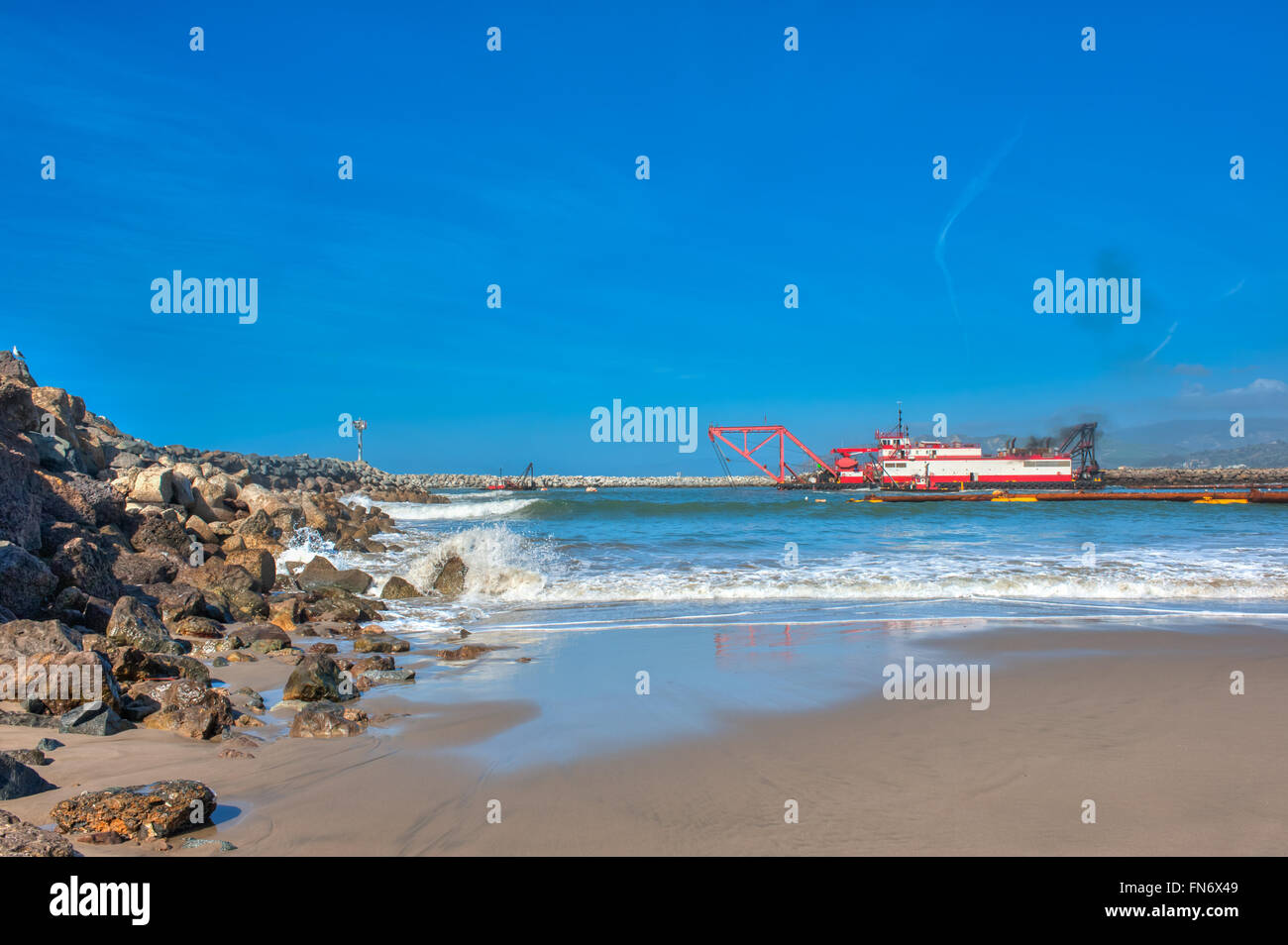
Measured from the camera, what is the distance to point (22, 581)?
6281mm

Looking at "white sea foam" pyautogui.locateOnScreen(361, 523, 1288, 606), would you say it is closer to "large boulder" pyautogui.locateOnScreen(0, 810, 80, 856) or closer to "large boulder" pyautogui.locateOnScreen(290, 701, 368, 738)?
"large boulder" pyautogui.locateOnScreen(290, 701, 368, 738)

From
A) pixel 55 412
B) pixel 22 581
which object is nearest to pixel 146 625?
pixel 22 581

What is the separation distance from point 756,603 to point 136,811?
353 inches

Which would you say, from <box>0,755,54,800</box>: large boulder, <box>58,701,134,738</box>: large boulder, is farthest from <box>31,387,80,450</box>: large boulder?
<box>0,755,54,800</box>: large boulder

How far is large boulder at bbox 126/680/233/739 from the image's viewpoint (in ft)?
15.7

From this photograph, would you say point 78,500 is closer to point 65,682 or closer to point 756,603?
point 65,682

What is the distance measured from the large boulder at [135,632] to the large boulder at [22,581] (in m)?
0.63

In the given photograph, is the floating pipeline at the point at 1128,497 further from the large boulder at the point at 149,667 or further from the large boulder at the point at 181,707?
the large boulder at the point at 181,707

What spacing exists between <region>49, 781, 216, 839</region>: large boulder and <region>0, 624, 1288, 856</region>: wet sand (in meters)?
0.10
